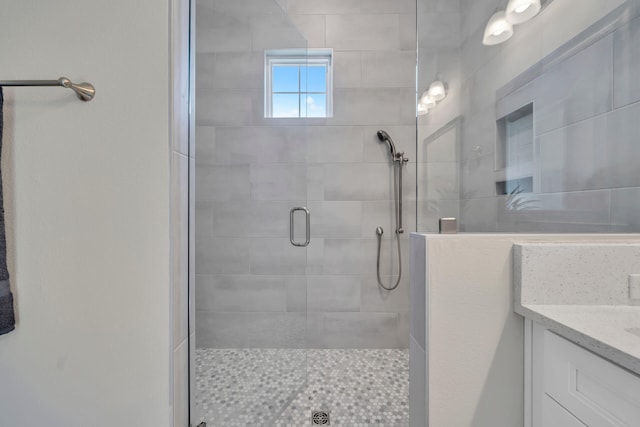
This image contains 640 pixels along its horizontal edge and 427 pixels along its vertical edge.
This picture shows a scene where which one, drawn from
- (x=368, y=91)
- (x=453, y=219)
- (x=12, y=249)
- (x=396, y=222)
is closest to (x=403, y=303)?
(x=396, y=222)

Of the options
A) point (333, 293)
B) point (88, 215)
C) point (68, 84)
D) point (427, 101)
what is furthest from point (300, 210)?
point (68, 84)

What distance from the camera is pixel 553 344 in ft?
2.23

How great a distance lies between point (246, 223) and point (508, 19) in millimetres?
1462

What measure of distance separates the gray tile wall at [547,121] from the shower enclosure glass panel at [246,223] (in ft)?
2.70

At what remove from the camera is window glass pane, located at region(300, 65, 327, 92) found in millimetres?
1661

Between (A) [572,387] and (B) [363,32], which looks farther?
(B) [363,32]

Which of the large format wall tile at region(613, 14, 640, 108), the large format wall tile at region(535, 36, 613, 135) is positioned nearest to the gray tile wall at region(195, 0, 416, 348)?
the large format wall tile at region(535, 36, 613, 135)

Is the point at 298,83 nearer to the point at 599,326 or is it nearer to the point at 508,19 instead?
the point at 508,19

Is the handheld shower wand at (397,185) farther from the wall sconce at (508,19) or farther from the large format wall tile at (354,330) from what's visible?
the wall sconce at (508,19)

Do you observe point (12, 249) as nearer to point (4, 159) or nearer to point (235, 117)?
point (4, 159)

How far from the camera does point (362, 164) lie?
6.41 feet

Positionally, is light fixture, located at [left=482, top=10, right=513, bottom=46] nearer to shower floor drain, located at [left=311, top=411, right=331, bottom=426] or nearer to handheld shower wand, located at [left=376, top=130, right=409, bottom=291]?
handheld shower wand, located at [left=376, top=130, right=409, bottom=291]

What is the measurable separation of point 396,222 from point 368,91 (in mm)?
1038

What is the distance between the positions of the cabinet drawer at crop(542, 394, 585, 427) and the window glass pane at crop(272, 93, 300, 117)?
1.66 meters
